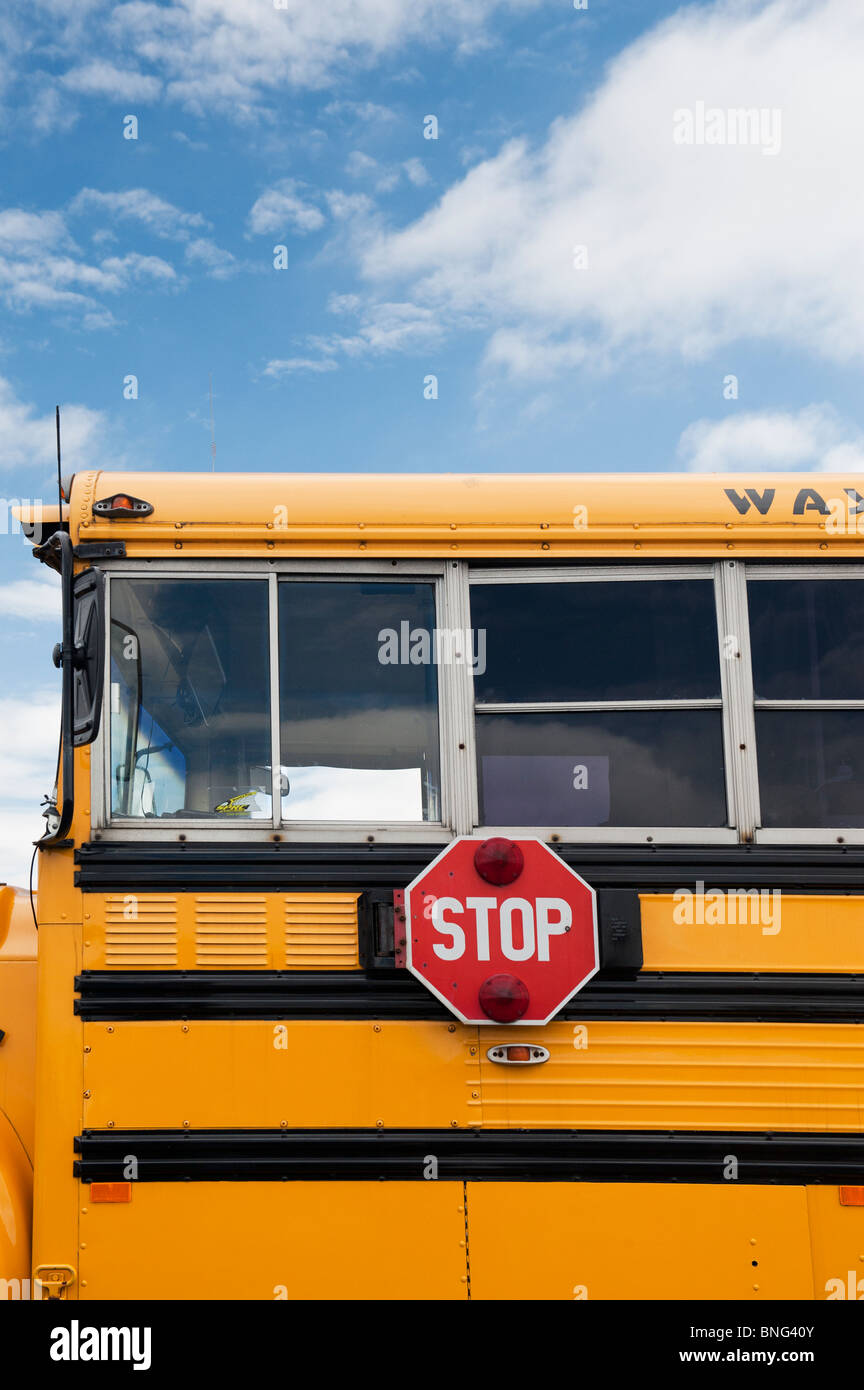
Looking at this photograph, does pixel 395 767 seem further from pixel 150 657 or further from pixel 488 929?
pixel 150 657

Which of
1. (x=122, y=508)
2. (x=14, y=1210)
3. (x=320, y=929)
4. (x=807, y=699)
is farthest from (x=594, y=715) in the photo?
(x=14, y=1210)

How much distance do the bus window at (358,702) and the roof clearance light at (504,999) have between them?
1.74 feet

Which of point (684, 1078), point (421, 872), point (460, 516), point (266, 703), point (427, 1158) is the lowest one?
point (427, 1158)

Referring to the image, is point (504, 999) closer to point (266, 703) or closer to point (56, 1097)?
point (266, 703)

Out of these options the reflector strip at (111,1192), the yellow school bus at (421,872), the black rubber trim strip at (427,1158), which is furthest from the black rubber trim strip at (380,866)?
the reflector strip at (111,1192)

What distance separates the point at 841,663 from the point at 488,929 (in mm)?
1438

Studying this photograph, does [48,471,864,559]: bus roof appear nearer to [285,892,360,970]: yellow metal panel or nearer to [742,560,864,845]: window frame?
[742,560,864,845]: window frame

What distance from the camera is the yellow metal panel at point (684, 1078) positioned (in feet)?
9.14

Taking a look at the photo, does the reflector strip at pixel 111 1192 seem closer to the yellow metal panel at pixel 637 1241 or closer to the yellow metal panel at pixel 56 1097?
the yellow metal panel at pixel 56 1097

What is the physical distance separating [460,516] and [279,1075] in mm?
1821

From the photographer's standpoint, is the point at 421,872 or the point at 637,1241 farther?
the point at 421,872

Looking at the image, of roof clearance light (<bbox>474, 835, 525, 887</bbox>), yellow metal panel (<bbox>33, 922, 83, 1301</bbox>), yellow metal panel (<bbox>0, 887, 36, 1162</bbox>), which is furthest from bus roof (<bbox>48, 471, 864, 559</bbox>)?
yellow metal panel (<bbox>0, 887, 36, 1162</bbox>)

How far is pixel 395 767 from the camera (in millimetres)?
2969

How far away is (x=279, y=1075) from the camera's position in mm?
2785
